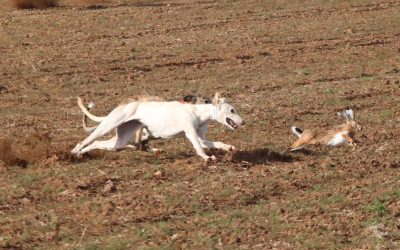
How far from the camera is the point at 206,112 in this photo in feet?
38.9

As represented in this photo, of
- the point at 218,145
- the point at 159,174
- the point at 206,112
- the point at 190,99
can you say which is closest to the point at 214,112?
the point at 206,112

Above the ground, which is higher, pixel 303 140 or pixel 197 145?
pixel 197 145

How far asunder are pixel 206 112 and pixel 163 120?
53 centimetres

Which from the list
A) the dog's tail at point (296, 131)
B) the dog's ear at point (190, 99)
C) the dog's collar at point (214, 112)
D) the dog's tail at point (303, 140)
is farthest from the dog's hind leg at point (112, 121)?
the dog's tail at point (296, 131)

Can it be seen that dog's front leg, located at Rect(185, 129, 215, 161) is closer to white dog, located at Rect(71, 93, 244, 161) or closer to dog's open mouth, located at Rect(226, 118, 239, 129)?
white dog, located at Rect(71, 93, 244, 161)

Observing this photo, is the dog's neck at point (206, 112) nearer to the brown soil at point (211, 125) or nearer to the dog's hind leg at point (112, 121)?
the brown soil at point (211, 125)

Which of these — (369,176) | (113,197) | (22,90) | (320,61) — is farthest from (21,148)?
(320,61)

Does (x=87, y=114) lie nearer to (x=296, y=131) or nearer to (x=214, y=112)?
(x=214, y=112)

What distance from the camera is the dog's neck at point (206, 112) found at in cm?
1179

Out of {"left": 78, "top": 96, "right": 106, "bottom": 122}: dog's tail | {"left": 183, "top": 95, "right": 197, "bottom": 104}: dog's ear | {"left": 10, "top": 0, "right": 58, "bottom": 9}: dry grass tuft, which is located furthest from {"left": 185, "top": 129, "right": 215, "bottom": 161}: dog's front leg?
{"left": 10, "top": 0, "right": 58, "bottom": 9}: dry grass tuft

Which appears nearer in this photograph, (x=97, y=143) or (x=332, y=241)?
(x=332, y=241)

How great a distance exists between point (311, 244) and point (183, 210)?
1.53 m

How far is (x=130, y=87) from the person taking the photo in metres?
18.5

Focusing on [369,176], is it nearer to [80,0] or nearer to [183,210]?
[183,210]
